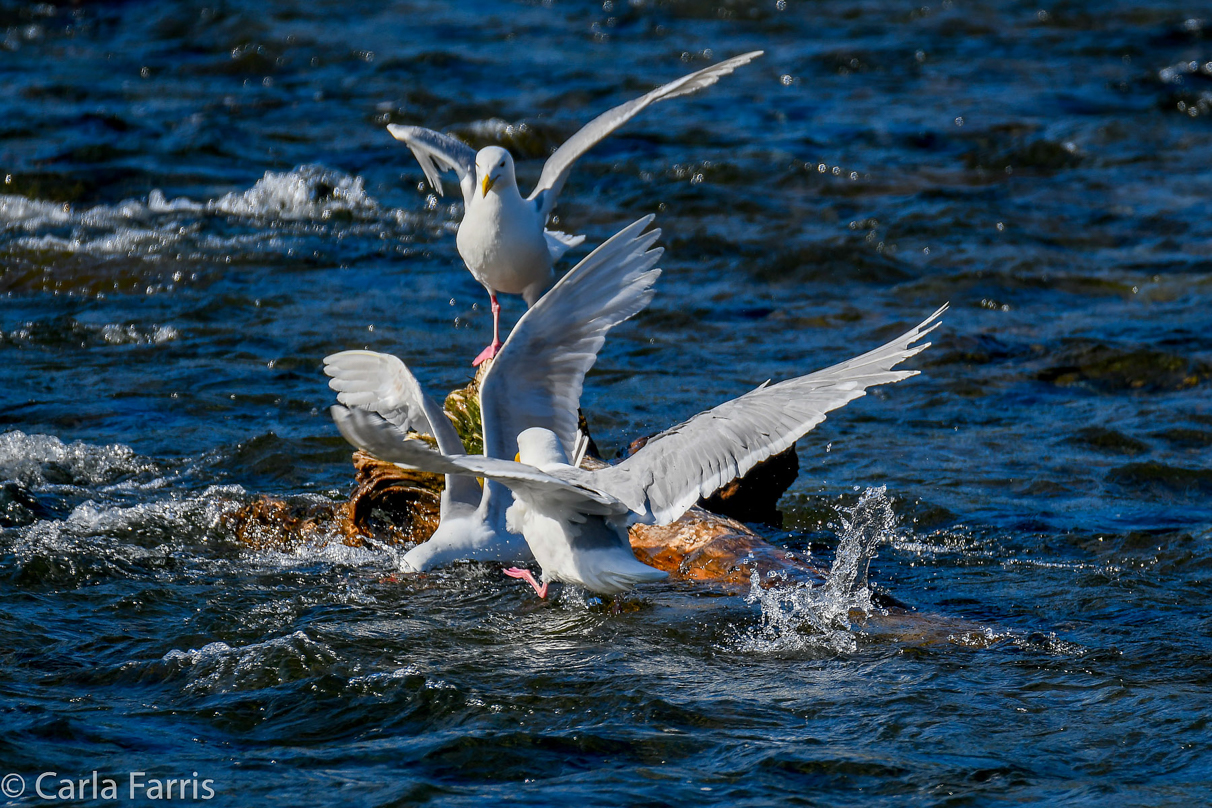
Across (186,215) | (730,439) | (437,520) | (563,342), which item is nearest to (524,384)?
(563,342)

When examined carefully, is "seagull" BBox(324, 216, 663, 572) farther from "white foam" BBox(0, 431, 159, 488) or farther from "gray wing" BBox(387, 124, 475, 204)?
"gray wing" BBox(387, 124, 475, 204)

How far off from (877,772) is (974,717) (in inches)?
18.8

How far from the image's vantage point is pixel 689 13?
740 inches

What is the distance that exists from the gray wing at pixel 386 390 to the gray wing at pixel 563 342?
25 centimetres

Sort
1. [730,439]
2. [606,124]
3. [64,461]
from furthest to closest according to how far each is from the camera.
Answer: [606,124], [64,461], [730,439]

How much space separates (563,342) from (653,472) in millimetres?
928

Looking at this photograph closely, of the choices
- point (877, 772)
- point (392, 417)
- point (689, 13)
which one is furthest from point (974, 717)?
point (689, 13)

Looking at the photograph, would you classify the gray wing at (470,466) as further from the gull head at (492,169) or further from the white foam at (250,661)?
the gull head at (492,169)

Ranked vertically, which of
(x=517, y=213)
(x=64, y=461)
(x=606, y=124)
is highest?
(x=606, y=124)

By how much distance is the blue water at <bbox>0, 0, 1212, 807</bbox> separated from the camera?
436 centimetres

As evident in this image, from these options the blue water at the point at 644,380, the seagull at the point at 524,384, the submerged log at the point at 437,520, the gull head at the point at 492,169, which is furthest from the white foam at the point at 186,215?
the seagull at the point at 524,384

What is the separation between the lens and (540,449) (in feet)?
17.6

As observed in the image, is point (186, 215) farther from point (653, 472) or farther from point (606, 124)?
point (653, 472)

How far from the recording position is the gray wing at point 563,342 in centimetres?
553
